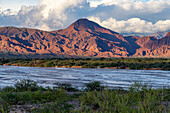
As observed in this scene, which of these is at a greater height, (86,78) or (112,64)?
(86,78)

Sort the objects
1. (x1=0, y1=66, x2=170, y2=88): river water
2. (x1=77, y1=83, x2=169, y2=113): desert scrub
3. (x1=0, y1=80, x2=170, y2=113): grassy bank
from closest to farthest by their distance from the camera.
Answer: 1. (x1=77, y1=83, x2=169, y2=113): desert scrub
2. (x1=0, y1=80, x2=170, y2=113): grassy bank
3. (x1=0, y1=66, x2=170, y2=88): river water

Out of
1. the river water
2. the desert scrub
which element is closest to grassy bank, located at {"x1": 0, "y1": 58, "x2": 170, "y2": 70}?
the river water

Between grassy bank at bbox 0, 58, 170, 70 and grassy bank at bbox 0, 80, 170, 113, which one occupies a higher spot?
grassy bank at bbox 0, 80, 170, 113

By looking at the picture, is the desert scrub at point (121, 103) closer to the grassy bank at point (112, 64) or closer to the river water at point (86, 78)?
the river water at point (86, 78)

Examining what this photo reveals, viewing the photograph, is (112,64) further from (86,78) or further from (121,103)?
(121,103)

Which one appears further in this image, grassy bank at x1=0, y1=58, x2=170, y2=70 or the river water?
grassy bank at x1=0, y1=58, x2=170, y2=70

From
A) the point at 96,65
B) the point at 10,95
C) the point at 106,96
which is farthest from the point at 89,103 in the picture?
the point at 96,65

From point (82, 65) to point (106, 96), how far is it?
50928 millimetres

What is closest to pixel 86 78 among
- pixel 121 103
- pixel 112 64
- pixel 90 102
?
pixel 90 102

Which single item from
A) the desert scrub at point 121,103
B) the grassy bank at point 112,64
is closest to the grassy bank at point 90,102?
the desert scrub at point 121,103

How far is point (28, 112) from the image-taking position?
8.02 metres

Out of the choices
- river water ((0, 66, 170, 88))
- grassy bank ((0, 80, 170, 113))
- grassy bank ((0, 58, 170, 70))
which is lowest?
grassy bank ((0, 58, 170, 70))

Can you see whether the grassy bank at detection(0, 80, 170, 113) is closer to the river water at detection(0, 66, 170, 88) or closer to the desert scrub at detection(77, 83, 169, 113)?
the desert scrub at detection(77, 83, 169, 113)

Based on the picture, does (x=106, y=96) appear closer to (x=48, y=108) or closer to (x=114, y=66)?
(x=48, y=108)
